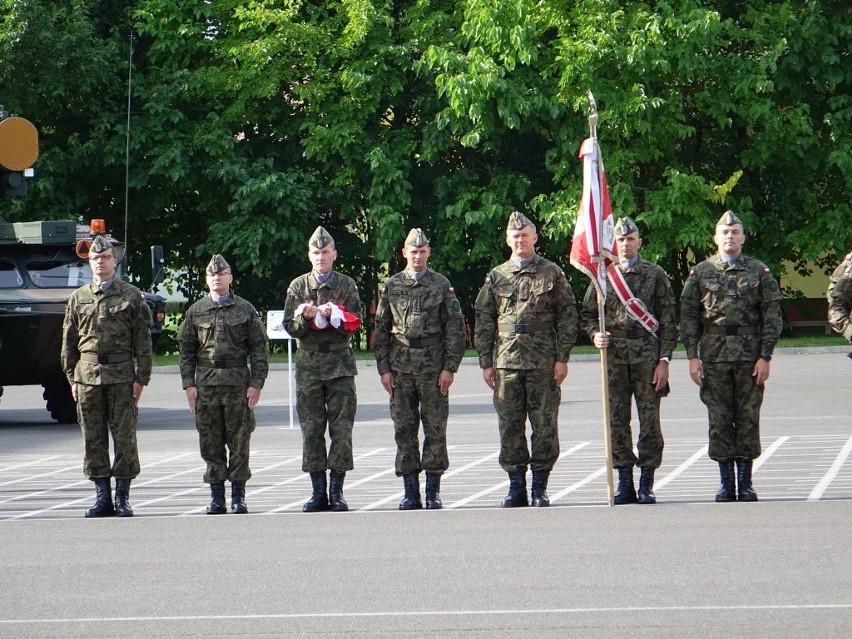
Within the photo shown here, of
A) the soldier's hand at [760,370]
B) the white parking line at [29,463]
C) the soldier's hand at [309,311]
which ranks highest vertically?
the soldier's hand at [309,311]

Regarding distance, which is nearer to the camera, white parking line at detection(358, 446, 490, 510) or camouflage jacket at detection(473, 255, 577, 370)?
camouflage jacket at detection(473, 255, 577, 370)

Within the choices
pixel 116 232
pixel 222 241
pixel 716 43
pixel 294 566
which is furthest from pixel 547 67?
pixel 294 566

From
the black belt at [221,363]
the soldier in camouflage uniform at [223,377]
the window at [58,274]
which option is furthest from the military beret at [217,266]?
the window at [58,274]

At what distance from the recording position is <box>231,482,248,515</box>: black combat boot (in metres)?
12.1

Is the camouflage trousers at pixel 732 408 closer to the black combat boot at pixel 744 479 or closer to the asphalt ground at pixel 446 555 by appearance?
the black combat boot at pixel 744 479

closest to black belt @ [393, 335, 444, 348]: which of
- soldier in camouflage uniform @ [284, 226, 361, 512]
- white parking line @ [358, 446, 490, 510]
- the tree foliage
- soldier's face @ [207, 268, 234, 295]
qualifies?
soldier in camouflage uniform @ [284, 226, 361, 512]

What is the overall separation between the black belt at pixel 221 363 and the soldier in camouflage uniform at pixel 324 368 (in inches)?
16.8

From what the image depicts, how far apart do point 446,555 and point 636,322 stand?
3237 mm

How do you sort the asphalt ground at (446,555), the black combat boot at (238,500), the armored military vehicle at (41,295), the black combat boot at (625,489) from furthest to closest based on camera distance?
the armored military vehicle at (41,295) → the black combat boot at (238,500) → the black combat boot at (625,489) → the asphalt ground at (446,555)

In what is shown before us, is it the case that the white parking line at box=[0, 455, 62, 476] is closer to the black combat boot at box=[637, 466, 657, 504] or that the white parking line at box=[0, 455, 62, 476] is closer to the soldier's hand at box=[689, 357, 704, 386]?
the black combat boot at box=[637, 466, 657, 504]

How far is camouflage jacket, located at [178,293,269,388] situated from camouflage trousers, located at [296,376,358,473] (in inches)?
14.9

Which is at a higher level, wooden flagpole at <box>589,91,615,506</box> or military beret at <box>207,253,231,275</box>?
military beret at <box>207,253,231,275</box>

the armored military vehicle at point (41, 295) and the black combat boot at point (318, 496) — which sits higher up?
the armored military vehicle at point (41, 295)

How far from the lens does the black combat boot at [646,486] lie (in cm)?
1188
